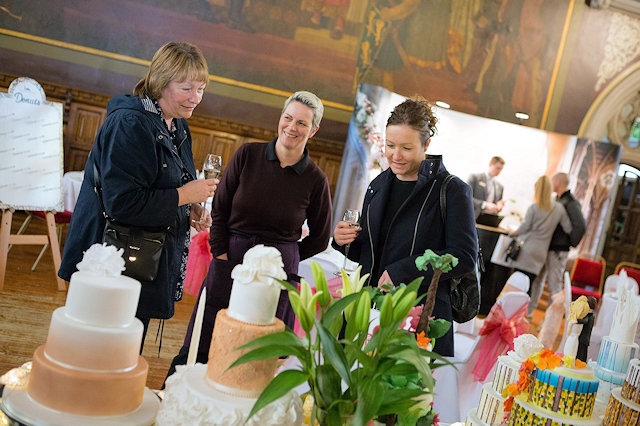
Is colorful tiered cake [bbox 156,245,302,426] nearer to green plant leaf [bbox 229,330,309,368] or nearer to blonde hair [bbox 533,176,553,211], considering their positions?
green plant leaf [bbox 229,330,309,368]

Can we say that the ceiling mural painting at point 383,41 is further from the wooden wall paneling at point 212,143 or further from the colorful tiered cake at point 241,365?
the colorful tiered cake at point 241,365

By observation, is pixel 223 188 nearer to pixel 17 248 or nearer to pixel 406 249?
pixel 406 249

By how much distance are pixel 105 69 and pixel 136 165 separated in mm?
7931

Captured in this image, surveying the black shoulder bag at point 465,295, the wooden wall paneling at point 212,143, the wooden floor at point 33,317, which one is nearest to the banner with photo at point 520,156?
the wooden wall paneling at point 212,143

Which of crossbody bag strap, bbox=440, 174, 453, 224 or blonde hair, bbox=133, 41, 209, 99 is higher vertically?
blonde hair, bbox=133, 41, 209, 99

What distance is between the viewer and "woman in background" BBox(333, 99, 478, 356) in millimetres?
2619

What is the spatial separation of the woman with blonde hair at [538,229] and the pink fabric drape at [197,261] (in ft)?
18.7

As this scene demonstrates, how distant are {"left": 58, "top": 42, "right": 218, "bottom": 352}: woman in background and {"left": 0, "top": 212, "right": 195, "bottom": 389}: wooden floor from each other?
1472 mm

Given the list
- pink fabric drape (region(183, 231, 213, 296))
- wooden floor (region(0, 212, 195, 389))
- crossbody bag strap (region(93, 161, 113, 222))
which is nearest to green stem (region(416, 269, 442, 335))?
crossbody bag strap (region(93, 161, 113, 222))

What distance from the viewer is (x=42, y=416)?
50.6 inches

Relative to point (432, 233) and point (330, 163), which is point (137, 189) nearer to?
point (432, 233)

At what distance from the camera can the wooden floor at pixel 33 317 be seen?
14.7 feet

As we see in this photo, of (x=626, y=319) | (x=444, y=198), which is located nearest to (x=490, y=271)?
(x=444, y=198)

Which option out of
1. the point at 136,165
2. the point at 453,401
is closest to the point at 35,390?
the point at 136,165
